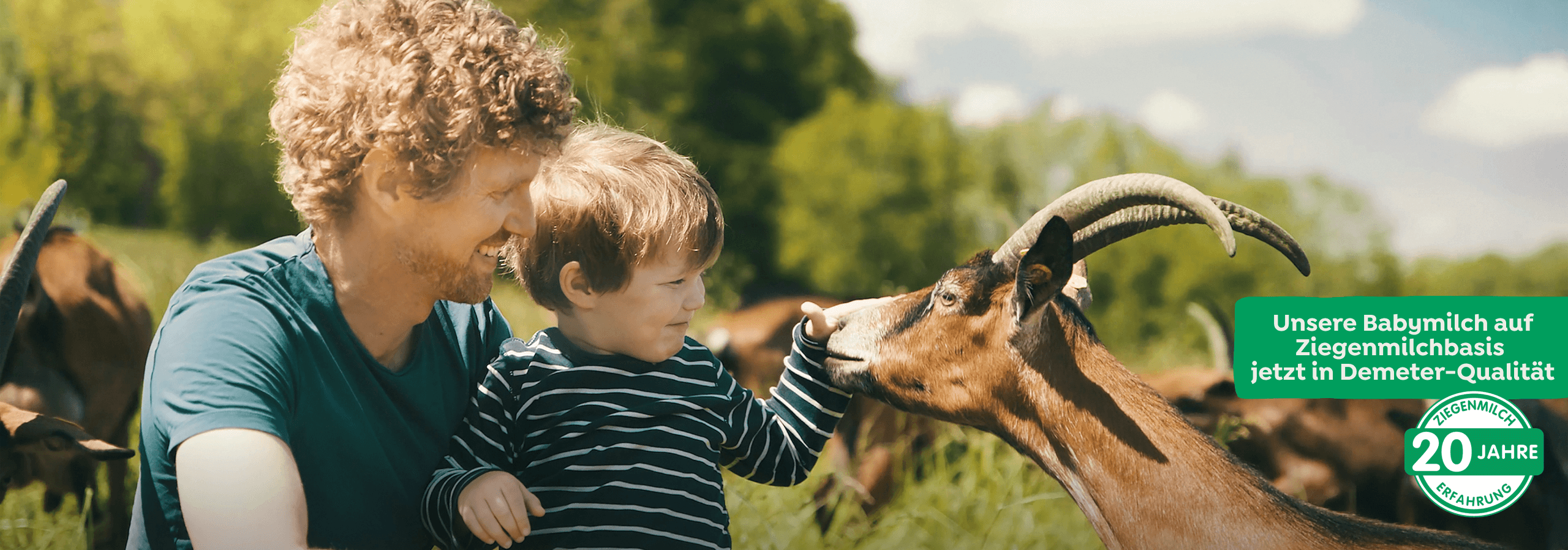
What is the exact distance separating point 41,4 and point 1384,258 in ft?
58.8

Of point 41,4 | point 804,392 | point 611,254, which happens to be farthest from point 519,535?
point 41,4

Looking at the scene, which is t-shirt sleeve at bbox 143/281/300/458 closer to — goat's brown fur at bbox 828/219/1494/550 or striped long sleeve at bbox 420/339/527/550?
striped long sleeve at bbox 420/339/527/550

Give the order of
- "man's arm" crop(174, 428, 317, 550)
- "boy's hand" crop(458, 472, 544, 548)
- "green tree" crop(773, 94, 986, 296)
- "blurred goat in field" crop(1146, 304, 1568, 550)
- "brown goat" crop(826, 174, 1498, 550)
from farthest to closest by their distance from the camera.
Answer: "green tree" crop(773, 94, 986, 296) < "blurred goat in field" crop(1146, 304, 1568, 550) < "brown goat" crop(826, 174, 1498, 550) < "boy's hand" crop(458, 472, 544, 548) < "man's arm" crop(174, 428, 317, 550)

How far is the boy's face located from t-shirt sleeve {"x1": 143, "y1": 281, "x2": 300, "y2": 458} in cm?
67

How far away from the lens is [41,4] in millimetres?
13656

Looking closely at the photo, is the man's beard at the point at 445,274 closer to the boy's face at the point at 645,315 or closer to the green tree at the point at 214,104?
the boy's face at the point at 645,315

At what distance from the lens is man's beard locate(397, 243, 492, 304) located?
1.98 m

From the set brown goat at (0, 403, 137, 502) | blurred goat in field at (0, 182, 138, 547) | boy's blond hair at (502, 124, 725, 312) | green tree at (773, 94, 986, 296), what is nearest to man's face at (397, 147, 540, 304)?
boy's blond hair at (502, 124, 725, 312)

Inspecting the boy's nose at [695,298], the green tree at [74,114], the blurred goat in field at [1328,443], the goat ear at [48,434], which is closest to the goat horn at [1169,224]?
the boy's nose at [695,298]

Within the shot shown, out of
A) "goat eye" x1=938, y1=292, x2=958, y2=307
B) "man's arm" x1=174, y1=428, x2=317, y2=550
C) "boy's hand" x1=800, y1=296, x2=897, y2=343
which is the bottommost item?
"man's arm" x1=174, y1=428, x2=317, y2=550

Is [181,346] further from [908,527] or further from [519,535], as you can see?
[908,527]

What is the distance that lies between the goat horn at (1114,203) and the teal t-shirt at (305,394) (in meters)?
1.52

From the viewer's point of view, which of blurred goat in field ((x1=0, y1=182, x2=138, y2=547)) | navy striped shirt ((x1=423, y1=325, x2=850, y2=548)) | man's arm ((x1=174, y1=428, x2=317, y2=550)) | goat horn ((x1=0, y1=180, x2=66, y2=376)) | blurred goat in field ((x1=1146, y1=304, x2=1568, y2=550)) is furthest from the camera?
blurred goat in field ((x1=1146, y1=304, x2=1568, y2=550))

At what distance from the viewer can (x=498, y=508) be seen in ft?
6.29
